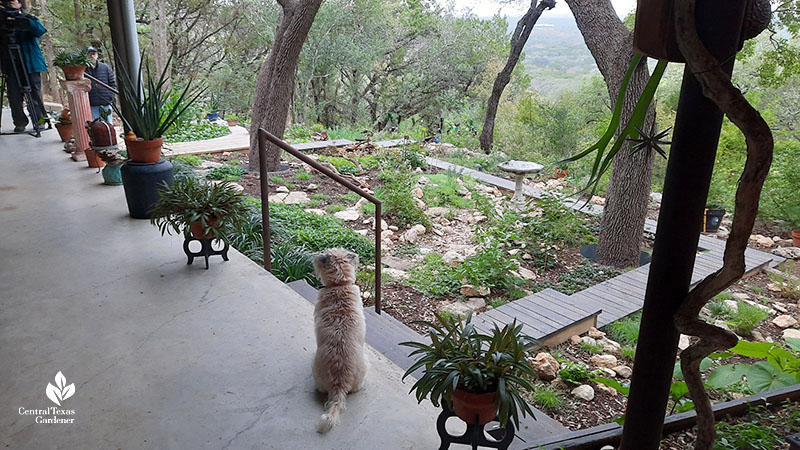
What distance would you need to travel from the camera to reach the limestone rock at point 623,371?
10.8 ft

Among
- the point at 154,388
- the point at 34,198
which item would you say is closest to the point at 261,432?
the point at 154,388

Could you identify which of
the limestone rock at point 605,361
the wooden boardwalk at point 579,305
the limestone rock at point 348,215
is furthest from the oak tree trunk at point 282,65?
the limestone rock at point 605,361

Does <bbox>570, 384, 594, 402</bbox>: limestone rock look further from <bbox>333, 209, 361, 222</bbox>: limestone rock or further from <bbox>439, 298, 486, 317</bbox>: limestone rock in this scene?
<bbox>333, 209, 361, 222</bbox>: limestone rock

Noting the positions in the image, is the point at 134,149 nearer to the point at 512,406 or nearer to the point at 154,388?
the point at 154,388

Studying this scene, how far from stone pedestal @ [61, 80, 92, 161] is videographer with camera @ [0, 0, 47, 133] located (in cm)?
159

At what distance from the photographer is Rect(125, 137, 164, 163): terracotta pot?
13.5ft

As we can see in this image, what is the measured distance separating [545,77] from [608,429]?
17116mm

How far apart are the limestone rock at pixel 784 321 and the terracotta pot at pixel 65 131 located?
8.24m

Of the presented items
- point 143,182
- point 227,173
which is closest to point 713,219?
point 227,173

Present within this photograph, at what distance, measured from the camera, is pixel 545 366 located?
3270 mm

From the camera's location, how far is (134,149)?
13.5 ft

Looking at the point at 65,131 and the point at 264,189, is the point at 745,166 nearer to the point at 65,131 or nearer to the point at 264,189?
the point at 264,189

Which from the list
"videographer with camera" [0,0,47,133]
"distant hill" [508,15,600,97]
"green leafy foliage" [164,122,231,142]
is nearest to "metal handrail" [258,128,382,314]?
"videographer with camera" [0,0,47,133]

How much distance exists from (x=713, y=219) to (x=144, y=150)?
6445 millimetres
